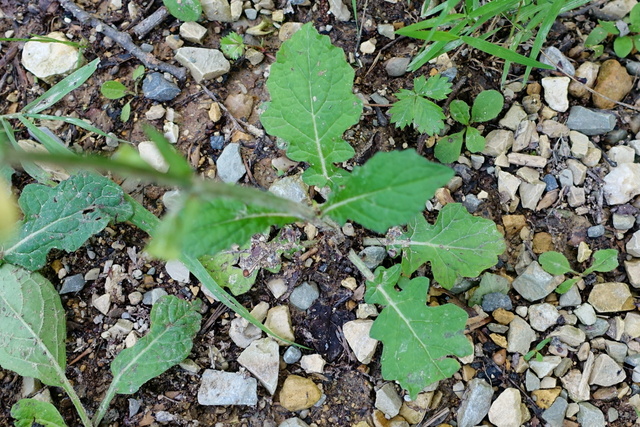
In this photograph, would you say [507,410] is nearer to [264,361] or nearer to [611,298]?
[611,298]

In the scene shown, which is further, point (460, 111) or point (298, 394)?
point (460, 111)

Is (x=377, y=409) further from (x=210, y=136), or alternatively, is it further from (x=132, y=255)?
(x=210, y=136)

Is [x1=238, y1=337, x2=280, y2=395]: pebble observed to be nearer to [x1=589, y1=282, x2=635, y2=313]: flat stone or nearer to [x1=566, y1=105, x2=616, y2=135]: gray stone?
[x1=589, y1=282, x2=635, y2=313]: flat stone

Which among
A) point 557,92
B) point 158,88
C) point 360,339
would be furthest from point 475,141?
point 158,88

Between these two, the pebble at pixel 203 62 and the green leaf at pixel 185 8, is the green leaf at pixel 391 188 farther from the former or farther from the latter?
the green leaf at pixel 185 8

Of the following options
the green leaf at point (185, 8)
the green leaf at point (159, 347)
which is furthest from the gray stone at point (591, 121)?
the green leaf at point (159, 347)

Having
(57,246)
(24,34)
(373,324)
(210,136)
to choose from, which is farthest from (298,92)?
(24,34)
